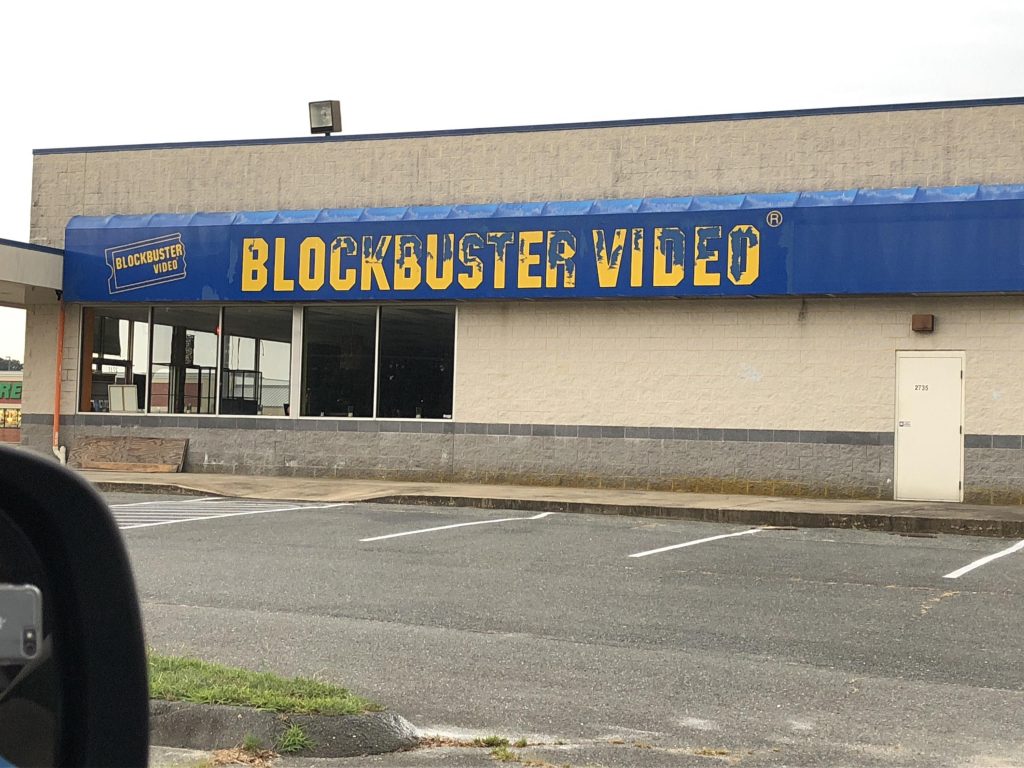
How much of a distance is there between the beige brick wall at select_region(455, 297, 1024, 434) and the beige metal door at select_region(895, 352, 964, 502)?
0.15 m

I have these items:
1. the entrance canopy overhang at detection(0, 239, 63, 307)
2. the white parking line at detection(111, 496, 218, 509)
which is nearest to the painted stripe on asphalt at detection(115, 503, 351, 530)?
the white parking line at detection(111, 496, 218, 509)

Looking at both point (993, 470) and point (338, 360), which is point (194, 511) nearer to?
point (338, 360)

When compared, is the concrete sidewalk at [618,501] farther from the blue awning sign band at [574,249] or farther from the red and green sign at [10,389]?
the red and green sign at [10,389]

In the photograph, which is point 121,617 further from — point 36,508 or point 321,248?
point 321,248

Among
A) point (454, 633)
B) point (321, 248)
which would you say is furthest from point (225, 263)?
point (454, 633)

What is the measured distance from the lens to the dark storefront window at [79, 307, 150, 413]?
24.4 metres

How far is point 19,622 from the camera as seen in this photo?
1.55m

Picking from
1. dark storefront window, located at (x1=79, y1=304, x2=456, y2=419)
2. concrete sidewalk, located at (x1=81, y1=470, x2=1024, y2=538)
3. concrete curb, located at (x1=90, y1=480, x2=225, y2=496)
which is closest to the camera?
concrete sidewalk, located at (x1=81, y1=470, x2=1024, y2=538)

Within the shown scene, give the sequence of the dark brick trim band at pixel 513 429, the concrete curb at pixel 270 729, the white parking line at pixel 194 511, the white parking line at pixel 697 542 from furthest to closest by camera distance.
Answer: the dark brick trim band at pixel 513 429 < the white parking line at pixel 194 511 < the white parking line at pixel 697 542 < the concrete curb at pixel 270 729

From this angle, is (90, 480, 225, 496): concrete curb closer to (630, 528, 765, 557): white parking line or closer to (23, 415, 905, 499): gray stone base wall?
(23, 415, 905, 499): gray stone base wall

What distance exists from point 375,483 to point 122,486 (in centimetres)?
412

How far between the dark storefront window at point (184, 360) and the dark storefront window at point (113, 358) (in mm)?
319

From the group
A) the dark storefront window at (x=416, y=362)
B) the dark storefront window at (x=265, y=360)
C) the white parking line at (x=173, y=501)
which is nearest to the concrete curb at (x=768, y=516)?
the white parking line at (x=173, y=501)

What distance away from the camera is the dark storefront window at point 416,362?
2225 cm
